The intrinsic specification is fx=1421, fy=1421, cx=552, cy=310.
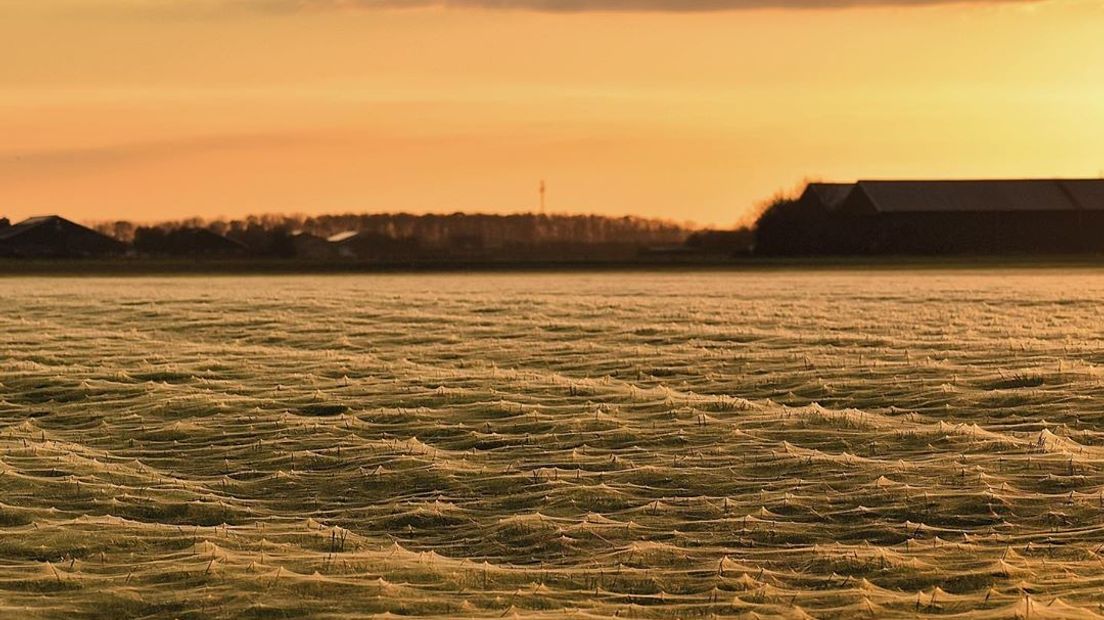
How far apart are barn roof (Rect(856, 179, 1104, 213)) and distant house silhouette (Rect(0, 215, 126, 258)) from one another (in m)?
65.4

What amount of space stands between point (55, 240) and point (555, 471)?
116 metres

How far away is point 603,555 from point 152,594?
3.99 metres

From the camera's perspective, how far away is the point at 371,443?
1831 centimetres

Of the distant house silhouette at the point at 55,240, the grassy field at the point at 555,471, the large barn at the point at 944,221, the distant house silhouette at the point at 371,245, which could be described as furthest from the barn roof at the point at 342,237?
the grassy field at the point at 555,471

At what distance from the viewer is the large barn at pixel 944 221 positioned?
108938 millimetres

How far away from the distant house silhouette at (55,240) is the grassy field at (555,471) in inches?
3662

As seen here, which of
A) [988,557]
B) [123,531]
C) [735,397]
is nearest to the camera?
[988,557]

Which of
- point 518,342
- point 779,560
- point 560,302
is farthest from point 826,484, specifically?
point 560,302

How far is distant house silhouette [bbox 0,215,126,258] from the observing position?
121 meters

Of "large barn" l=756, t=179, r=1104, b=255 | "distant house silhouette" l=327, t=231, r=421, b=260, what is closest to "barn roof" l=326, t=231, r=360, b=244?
"distant house silhouette" l=327, t=231, r=421, b=260

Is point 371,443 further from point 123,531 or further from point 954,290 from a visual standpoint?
point 954,290

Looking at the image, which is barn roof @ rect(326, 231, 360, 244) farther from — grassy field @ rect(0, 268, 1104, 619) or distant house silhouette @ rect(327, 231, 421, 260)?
grassy field @ rect(0, 268, 1104, 619)

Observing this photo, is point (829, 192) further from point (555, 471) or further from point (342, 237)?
point (555, 471)

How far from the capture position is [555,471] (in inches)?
645
